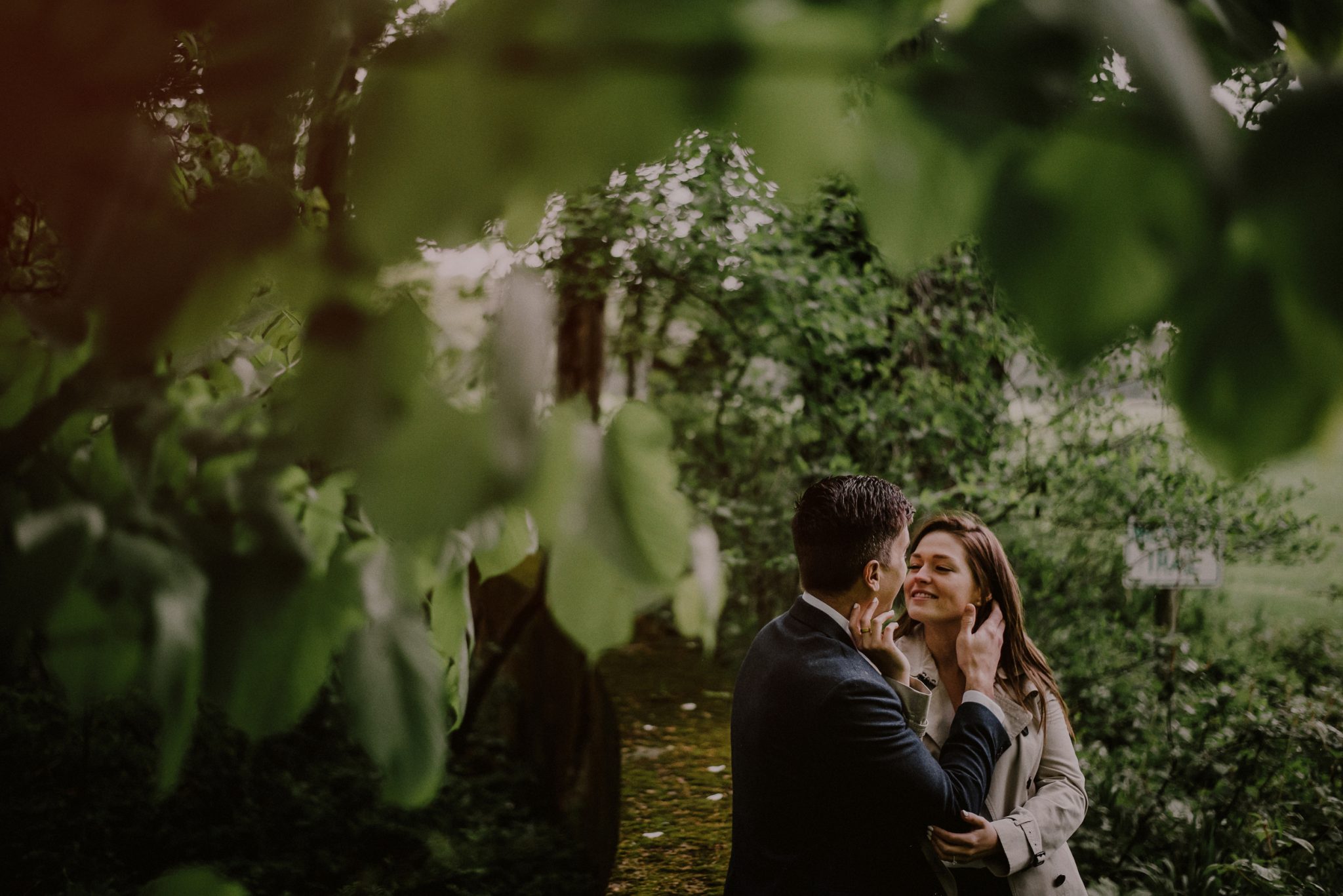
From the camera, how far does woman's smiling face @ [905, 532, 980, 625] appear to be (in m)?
2.48

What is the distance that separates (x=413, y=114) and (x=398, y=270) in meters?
0.08

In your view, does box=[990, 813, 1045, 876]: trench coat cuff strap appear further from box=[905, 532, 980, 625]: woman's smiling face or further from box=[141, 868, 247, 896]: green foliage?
box=[141, 868, 247, 896]: green foliage

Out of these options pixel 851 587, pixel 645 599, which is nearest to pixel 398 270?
pixel 645 599

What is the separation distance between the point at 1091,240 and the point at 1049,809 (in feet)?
7.20

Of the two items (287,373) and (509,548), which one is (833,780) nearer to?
(509,548)

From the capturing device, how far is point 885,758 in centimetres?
196

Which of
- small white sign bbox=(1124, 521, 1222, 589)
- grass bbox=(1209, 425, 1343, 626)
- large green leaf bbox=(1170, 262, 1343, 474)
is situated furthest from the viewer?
grass bbox=(1209, 425, 1343, 626)

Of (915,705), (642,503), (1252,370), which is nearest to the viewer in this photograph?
(1252,370)

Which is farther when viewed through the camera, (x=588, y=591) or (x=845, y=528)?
(x=845, y=528)

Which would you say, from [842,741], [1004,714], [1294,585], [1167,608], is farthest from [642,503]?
[1294,585]

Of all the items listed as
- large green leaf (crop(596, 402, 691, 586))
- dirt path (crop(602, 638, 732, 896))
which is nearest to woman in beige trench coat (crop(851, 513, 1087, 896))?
dirt path (crop(602, 638, 732, 896))

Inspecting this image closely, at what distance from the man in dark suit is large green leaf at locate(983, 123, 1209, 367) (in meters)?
1.68

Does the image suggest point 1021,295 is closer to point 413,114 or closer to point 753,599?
point 413,114

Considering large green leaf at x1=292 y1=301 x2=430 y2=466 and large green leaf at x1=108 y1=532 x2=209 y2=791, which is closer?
large green leaf at x1=292 y1=301 x2=430 y2=466
